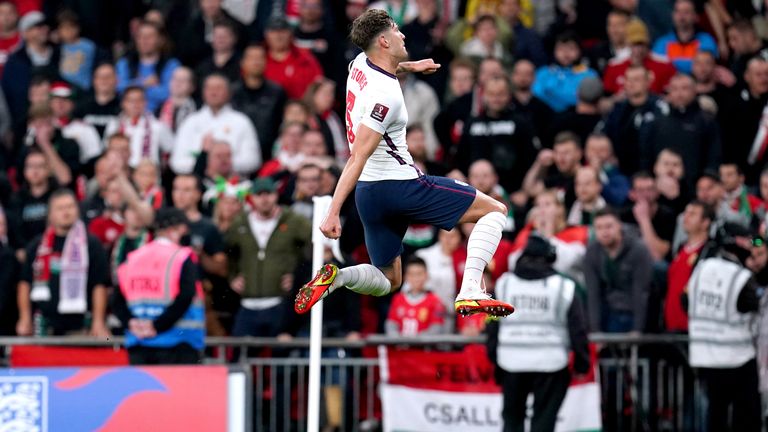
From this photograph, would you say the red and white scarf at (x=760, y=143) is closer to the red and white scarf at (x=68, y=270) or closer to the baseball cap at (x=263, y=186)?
the baseball cap at (x=263, y=186)

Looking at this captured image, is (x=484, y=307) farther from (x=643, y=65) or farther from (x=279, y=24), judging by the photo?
(x=279, y=24)

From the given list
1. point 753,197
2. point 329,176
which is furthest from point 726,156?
point 329,176

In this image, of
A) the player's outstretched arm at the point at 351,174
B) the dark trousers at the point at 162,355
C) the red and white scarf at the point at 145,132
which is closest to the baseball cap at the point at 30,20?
the red and white scarf at the point at 145,132

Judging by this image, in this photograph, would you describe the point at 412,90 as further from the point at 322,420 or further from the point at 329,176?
the point at 322,420

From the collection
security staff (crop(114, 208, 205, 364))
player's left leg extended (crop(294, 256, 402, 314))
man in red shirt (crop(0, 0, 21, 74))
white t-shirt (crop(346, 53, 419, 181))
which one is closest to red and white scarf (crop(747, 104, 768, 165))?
security staff (crop(114, 208, 205, 364))

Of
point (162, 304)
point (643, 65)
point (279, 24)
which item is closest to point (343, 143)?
point (279, 24)

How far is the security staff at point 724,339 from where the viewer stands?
14406 mm

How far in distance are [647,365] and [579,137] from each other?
10.2ft

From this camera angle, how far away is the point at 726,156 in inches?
696

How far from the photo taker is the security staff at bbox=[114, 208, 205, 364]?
14.3 meters

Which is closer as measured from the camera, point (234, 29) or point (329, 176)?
point (329, 176)

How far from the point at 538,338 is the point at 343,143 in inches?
177

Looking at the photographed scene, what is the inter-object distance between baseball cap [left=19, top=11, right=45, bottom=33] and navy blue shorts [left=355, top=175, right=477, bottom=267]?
Result: 1030 centimetres

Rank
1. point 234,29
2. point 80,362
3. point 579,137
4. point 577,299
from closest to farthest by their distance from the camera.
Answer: point 577,299 → point 80,362 → point 579,137 → point 234,29
